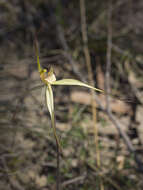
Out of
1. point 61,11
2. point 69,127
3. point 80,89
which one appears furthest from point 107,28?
point 69,127

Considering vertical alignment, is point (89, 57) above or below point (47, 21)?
below

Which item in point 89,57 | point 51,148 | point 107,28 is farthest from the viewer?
point 107,28

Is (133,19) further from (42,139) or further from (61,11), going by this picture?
(42,139)

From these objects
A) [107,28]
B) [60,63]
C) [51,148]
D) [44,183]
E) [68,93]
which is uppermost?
[107,28]

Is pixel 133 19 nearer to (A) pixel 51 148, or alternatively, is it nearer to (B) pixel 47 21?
(B) pixel 47 21

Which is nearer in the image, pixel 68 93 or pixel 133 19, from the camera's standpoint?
pixel 68 93

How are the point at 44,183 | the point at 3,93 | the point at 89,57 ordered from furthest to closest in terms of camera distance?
the point at 89,57
the point at 3,93
the point at 44,183
